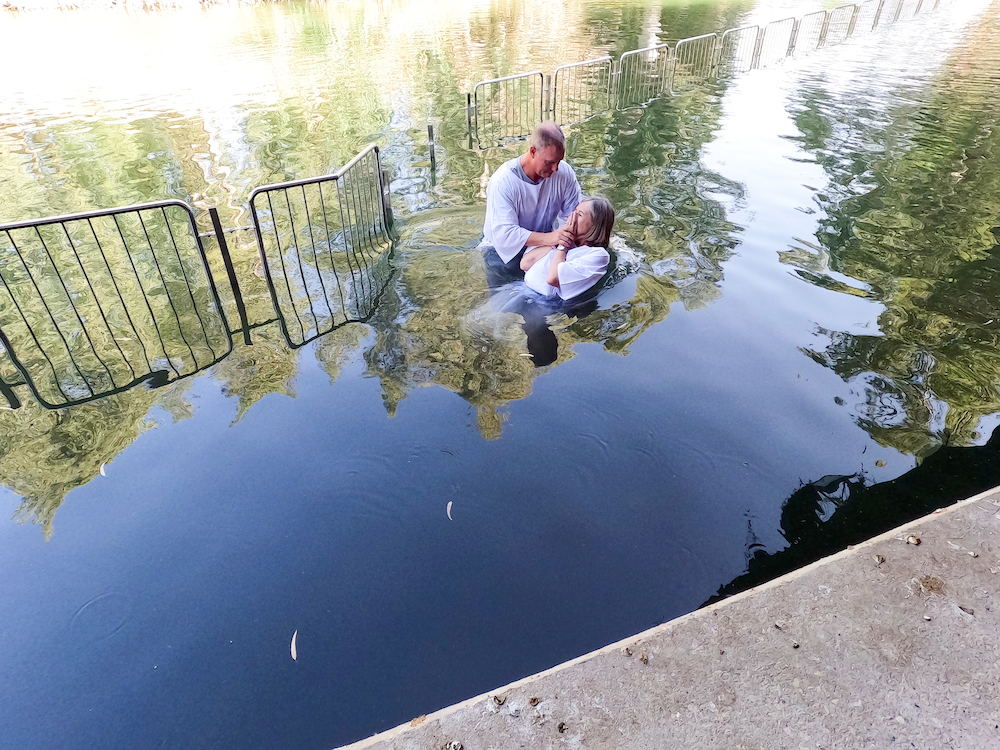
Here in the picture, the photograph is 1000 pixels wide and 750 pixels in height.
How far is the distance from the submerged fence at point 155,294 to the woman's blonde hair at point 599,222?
2.10 meters

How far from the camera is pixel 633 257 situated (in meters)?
6.39

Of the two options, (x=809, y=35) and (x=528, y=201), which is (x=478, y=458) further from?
(x=809, y=35)

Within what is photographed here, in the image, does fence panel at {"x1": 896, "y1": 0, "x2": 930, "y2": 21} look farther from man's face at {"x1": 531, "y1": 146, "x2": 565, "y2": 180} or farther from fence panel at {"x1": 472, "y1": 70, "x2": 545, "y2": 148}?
man's face at {"x1": 531, "y1": 146, "x2": 565, "y2": 180}

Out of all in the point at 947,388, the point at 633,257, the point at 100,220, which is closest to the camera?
the point at 947,388

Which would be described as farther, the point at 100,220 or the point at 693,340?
the point at 100,220

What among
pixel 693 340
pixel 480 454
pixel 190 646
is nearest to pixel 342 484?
pixel 480 454

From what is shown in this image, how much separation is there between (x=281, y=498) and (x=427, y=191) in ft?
19.5

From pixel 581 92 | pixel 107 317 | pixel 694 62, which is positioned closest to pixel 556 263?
pixel 107 317

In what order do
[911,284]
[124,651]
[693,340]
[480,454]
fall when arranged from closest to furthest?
[124,651] → [480,454] → [693,340] → [911,284]

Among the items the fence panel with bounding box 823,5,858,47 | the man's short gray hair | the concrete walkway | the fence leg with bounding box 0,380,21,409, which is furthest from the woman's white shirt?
the fence panel with bounding box 823,5,858,47

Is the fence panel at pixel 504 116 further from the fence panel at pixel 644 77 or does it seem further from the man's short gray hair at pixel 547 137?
the man's short gray hair at pixel 547 137

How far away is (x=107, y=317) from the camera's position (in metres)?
5.62

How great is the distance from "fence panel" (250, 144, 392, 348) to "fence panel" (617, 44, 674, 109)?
8251 millimetres

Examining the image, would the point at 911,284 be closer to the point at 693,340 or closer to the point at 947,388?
the point at 947,388
